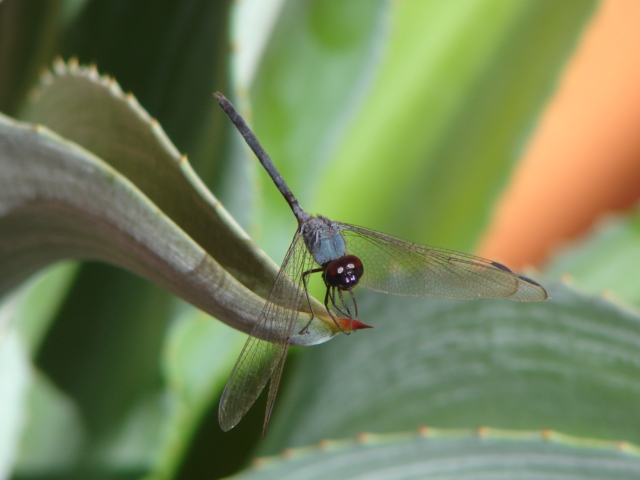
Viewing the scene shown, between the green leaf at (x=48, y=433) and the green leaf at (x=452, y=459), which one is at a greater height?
the green leaf at (x=452, y=459)

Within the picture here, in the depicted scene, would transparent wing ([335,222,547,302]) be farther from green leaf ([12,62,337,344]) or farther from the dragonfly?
green leaf ([12,62,337,344])

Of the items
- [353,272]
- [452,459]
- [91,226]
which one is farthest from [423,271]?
[91,226]

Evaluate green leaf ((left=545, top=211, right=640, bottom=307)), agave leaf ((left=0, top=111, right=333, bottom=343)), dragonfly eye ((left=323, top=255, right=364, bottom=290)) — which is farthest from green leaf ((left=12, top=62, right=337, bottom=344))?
green leaf ((left=545, top=211, right=640, bottom=307))

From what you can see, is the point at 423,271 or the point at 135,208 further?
the point at 423,271

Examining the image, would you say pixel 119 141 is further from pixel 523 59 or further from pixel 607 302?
pixel 523 59

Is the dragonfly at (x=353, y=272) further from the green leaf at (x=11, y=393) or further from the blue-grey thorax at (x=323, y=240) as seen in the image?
the green leaf at (x=11, y=393)

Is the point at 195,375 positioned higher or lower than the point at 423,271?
lower

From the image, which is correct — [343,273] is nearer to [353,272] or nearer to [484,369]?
[353,272]

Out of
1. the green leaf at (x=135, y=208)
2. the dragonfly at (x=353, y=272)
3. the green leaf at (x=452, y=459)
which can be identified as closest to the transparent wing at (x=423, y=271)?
the dragonfly at (x=353, y=272)
